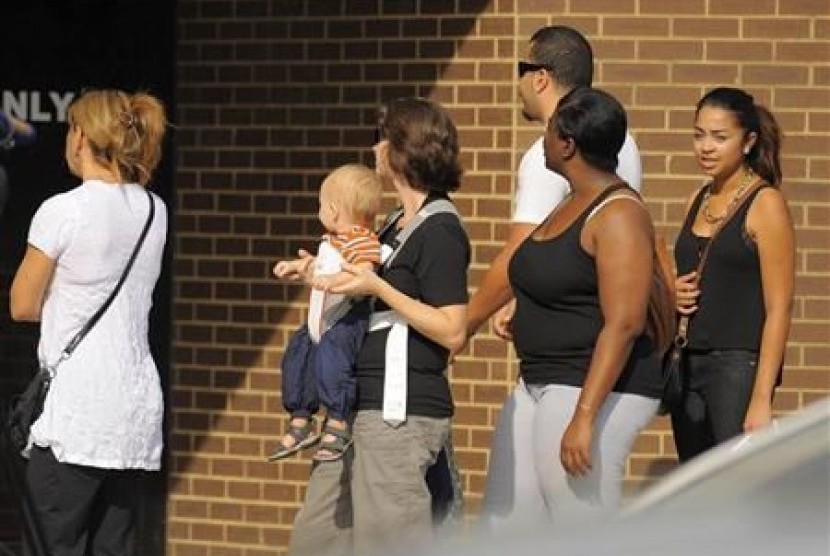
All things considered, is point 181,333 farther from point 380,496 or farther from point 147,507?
point 380,496

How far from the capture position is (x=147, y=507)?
980 centimetres

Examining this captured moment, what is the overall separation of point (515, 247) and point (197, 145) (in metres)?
3.22

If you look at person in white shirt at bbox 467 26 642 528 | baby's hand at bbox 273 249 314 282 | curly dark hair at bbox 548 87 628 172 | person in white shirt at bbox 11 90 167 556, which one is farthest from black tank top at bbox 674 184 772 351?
person in white shirt at bbox 11 90 167 556

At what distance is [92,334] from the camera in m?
6.72

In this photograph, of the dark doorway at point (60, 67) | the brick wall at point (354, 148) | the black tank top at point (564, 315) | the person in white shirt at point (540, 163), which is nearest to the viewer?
the black tank top at point (564, 315)

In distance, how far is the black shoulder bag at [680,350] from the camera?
22.9ft

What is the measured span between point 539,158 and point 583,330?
741 mm

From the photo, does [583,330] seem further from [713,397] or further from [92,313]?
[92,313]

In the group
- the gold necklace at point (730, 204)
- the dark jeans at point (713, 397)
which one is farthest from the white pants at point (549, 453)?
the gold necklace at point (730, 204)

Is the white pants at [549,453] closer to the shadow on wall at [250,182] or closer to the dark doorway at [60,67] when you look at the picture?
the shadow on wall at [250,182]

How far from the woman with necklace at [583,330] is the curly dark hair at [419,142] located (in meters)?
0.44

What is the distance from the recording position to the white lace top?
6.69 meters

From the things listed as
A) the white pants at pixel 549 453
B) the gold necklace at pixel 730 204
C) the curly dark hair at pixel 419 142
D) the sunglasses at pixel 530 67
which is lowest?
the white pants at pixel 549 453

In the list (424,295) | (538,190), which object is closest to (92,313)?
(424,295)
